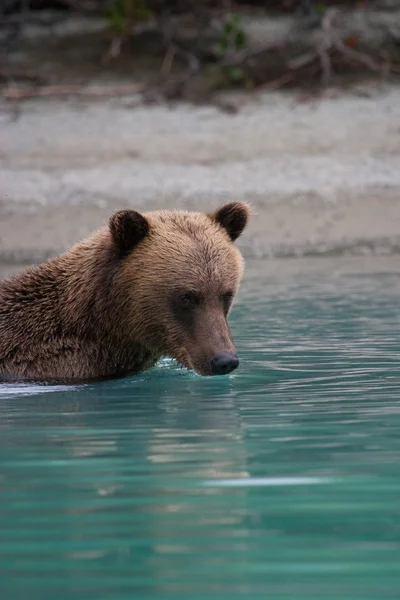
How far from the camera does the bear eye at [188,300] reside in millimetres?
6621

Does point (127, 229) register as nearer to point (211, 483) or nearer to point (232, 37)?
point (211, 483)

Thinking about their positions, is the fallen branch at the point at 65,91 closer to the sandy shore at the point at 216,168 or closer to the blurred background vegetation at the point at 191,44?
the blurred background vegetation at the point at 191,44

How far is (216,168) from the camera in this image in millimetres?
16016

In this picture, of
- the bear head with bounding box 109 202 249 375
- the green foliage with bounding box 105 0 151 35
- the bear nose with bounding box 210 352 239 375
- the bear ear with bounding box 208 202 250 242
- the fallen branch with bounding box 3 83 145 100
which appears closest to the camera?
the bear nose with bounding box 210 352 239 375

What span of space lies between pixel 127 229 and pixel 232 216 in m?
0.68

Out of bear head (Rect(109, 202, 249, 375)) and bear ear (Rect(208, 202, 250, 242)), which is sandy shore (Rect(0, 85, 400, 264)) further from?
bear head (Rect(109, 202, 249, 375))

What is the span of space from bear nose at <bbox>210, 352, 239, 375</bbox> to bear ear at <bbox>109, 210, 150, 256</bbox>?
90 centimetres

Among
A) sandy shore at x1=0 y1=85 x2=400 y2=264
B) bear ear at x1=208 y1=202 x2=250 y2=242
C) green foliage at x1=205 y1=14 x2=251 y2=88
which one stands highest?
bear ear at x1=208 y1=202 x2=250 y2=242

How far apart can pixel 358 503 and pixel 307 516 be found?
0.77 ft


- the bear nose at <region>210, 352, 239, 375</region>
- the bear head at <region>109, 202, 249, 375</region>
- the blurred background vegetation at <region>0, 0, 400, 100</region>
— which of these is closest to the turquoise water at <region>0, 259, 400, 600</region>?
the bear nose at <region>210, 352, 239, 375</region>

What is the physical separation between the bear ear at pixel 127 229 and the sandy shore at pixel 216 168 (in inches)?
274

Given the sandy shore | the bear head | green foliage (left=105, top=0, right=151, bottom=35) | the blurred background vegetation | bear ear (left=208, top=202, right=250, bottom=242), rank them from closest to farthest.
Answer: the bear head → bear ear (left=208, top=202, right=250, bottom=242) → the sandy shore → the blurred background vegetation → green foliage (left=105, top=0, right=151, bottom=35)

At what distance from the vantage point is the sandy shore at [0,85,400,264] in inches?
571

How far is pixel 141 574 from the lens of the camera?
11.3ft
